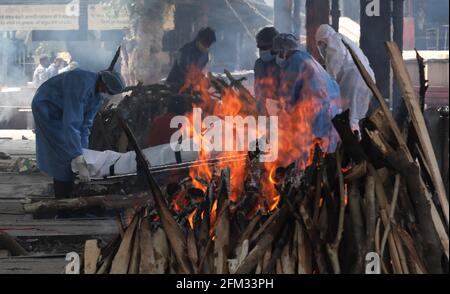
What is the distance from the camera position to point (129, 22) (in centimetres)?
1396

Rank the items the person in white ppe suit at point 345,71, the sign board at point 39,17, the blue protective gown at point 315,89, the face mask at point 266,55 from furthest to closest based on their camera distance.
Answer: the sign board at point 39,17, the face mask at point 266,55, the person in white ppe suit at point 345,71, the blue protective gown at point 315,89

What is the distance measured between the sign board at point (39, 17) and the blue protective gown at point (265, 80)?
10.3ft

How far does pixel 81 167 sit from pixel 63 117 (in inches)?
17.0

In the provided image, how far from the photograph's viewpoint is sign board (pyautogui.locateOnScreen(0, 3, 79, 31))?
10.8 m

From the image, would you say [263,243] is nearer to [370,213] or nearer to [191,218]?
[370,213]

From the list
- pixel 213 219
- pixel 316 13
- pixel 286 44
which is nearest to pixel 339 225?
pixel 213 219

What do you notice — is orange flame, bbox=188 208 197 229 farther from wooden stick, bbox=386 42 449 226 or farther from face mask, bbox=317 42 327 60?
face mask, bbox=317 42 327 60

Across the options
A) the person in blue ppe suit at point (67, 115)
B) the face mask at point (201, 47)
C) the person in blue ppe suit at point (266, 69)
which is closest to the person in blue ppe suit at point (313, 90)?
the person in blue ppe suit at point (266, 69)

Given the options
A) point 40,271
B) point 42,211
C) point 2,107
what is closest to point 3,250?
point 40,271

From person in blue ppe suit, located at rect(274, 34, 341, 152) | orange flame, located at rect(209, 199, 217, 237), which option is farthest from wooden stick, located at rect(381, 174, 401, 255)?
person in blue ppe suit, located at rect(274, 34, 341, 152)

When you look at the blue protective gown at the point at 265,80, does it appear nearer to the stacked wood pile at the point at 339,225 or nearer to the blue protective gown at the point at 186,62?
the blue protective gown at the point at 186,62

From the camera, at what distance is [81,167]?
293 inches

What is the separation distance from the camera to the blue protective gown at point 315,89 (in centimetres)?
664

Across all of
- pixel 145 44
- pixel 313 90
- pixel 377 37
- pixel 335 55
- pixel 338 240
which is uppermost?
pixel 145 44
